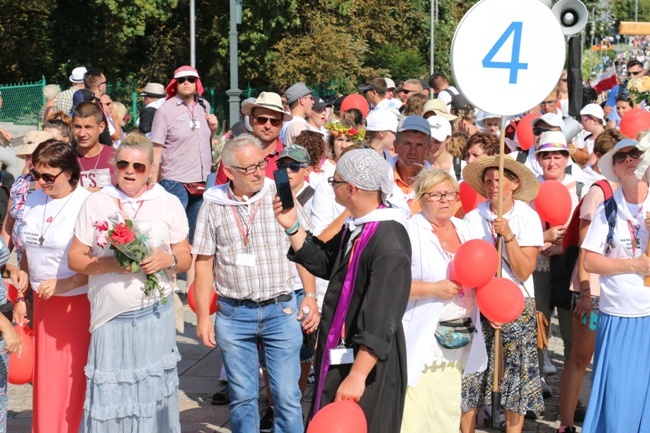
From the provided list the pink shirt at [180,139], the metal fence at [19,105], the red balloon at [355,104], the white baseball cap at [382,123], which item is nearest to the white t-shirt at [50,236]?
the white baseball cap at [382,123]

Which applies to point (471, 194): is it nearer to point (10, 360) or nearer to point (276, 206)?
point (276, 206)

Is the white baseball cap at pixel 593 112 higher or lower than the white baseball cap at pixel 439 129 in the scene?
higher

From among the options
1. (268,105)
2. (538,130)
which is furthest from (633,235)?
(268,105)

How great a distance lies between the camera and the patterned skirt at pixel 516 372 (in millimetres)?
6645

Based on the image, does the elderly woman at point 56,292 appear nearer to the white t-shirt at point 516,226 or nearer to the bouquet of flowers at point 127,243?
the bouquet of flowers at point 127,243

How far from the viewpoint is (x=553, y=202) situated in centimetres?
721

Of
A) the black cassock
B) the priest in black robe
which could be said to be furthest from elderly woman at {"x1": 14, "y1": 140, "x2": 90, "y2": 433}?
the priest in black robe

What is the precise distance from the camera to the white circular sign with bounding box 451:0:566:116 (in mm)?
6293

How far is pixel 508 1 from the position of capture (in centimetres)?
628

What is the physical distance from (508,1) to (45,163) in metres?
3.04

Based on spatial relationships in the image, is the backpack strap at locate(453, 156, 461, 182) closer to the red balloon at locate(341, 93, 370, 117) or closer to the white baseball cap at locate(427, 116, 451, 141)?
the white baseball cap at locate(427, 116, 451, 141)

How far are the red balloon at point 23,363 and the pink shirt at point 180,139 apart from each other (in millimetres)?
4260

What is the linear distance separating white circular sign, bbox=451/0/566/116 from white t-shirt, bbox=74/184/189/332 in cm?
206

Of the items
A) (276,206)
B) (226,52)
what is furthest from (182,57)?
(276,206)
